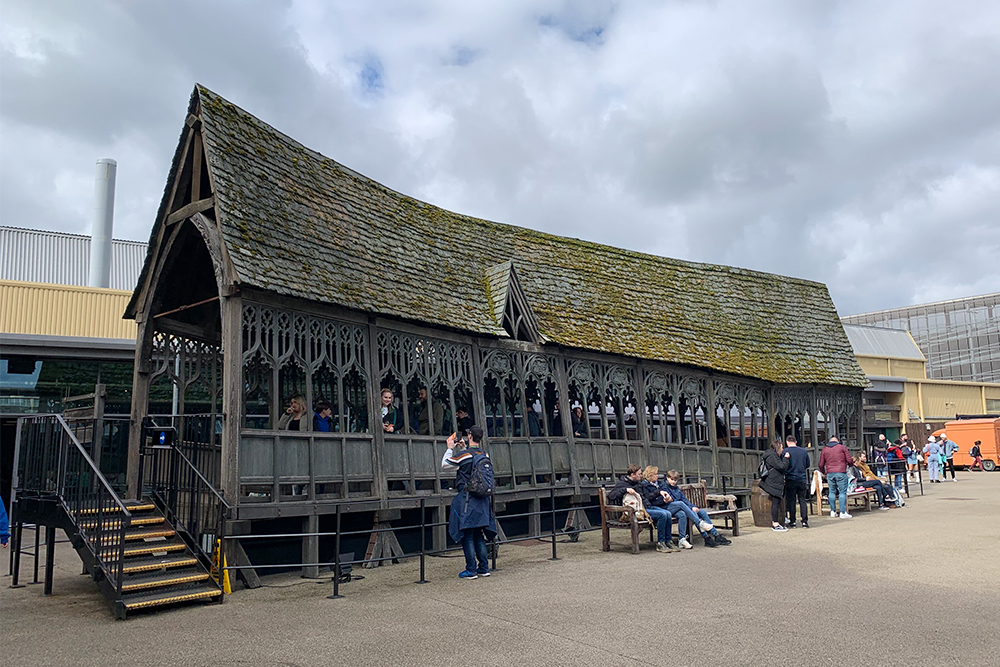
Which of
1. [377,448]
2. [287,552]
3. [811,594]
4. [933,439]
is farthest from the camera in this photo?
[933,439]

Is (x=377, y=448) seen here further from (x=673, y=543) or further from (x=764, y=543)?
(x=764, y=543)

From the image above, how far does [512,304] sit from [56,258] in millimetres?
21285

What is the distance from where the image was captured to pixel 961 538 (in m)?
13.2

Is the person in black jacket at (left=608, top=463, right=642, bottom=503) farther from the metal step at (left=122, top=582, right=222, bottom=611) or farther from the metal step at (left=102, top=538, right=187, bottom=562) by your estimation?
the metal step at (left=102, top=538, right=187, bottom=562)

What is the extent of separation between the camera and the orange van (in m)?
36.2

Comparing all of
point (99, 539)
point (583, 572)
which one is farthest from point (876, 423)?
point (99, 539)

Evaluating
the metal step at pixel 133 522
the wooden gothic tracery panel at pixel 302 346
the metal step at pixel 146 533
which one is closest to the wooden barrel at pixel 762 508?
the wooden gothic tracery panel at pixel 302 346

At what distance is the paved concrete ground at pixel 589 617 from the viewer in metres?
6.73

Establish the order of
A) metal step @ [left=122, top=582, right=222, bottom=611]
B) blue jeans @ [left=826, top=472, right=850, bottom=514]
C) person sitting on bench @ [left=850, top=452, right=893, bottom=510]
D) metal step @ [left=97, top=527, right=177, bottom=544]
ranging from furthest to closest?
person sitting on bench @ [left=850, top=452, right=893, bottom=510]
blue jeans @ [left=826, top=472, right=850, bottom=514]
metal step @ [left=97, top=527, right=177, bottom=544]
metal step @ [left=122, top=582, right=222, bottom=611]

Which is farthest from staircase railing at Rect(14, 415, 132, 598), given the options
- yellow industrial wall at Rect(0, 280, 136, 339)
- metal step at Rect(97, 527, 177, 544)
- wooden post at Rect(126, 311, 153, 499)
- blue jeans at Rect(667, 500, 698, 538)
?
yellow industrial wall at Rect(0, 280, 136, 339)

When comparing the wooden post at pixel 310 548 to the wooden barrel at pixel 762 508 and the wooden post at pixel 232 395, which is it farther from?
the wooden barrel at pixel 762 508

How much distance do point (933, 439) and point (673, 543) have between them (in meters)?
20.1

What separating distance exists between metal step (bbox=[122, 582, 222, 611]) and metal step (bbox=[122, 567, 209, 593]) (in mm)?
64

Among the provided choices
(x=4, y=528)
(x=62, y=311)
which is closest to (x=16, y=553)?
(x=4, y=528)
